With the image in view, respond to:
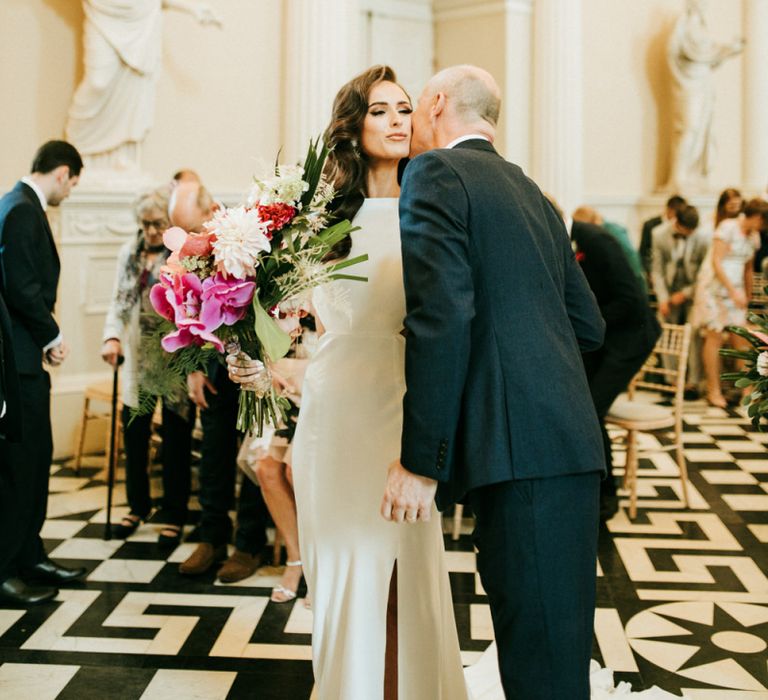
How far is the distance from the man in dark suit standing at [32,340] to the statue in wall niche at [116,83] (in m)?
2.60

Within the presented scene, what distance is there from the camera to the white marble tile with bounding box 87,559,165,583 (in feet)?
15.6

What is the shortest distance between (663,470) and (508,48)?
5.16m

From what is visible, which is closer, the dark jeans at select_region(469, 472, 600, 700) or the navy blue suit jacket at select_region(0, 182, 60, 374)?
the dark jeans at select_region(469, 472, 600, 700)

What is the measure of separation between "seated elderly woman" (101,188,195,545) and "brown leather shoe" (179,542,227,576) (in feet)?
1.18

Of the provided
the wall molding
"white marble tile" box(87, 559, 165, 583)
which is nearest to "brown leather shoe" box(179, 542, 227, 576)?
"white marble tile" box(87, 559, 165, 583)

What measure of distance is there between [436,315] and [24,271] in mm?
2794

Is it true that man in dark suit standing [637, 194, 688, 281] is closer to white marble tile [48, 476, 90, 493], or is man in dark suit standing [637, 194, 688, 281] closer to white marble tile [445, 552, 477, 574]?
white marble tile [445, 552, 477, 574]

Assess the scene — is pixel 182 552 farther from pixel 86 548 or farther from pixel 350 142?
pixel 350 142

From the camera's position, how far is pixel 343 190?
2.98m

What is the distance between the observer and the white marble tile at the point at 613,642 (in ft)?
12.5

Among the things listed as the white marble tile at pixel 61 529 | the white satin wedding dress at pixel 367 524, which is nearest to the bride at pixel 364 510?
the white satin wedding dress at pixel 367 524

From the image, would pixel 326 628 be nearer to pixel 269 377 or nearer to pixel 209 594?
pixel 269 377

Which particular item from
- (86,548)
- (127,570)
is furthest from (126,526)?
(127,570)

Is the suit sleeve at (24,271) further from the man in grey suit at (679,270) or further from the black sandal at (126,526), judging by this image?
the man in grey suit at (679,270)
